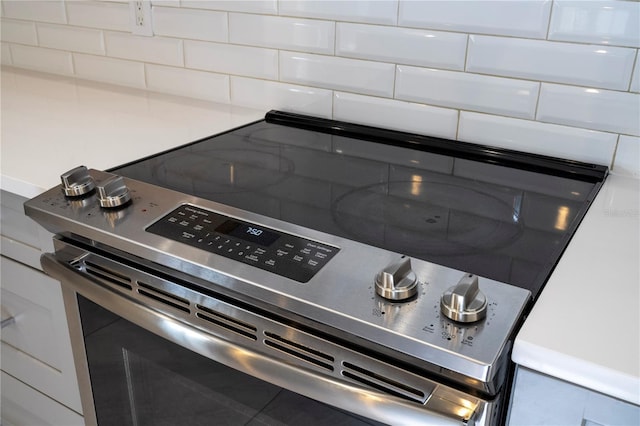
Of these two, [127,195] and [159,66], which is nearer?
[127,195]

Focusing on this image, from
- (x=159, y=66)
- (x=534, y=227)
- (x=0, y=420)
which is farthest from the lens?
(x=159, y=66)

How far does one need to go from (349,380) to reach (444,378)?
0.11 metres

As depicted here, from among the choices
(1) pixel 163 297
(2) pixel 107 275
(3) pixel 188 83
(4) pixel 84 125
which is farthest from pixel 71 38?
(1) pixel 163 297

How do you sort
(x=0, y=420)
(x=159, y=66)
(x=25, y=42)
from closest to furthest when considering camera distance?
1. (x=0, y=420)
2. (x=159, y=66)
3. (x=25, y=42)

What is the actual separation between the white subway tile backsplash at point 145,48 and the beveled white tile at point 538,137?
79cm

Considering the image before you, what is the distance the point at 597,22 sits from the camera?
100 cm

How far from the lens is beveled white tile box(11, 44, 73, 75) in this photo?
181 centimetres

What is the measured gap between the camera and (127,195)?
89 cm

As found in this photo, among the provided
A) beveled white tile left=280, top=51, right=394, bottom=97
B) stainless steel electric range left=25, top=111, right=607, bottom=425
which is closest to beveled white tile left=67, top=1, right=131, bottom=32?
beveled white tile left=280, top=51, right=394, bottom=97

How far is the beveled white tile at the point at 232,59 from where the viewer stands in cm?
140

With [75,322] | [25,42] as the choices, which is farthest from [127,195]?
[25,42]

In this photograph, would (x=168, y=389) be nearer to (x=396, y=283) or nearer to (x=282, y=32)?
(x=396, y=283)

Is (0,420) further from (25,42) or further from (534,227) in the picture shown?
(534,227)

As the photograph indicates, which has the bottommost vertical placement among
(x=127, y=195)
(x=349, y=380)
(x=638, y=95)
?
(x=349, y=380)
